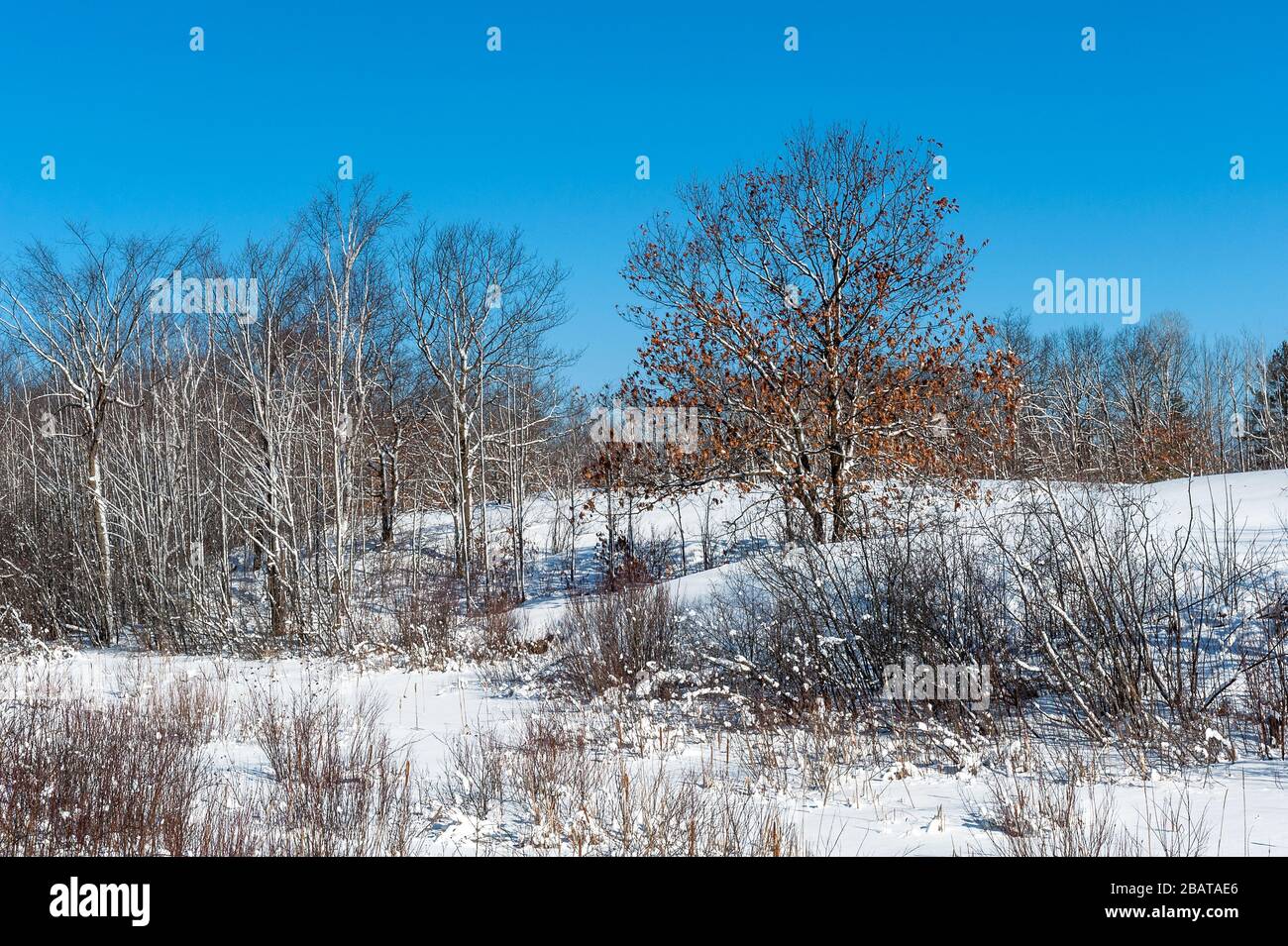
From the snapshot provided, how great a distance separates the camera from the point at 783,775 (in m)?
7.00

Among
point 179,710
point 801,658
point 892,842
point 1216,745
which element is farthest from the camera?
point 801,658

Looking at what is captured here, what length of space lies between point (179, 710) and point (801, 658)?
22.0 feet

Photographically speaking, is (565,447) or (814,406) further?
(565,447)

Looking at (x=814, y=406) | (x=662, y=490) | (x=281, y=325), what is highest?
(x=281, y=325)

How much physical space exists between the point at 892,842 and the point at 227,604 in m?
15.4

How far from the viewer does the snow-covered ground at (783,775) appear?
17.5 feet

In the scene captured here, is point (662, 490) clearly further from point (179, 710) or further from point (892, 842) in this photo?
point (892, 842)

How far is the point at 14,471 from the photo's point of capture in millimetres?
24547

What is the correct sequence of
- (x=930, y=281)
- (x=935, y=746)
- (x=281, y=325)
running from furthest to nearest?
(x=281, y=325), (x=930, y=281), (x=935, y=746)

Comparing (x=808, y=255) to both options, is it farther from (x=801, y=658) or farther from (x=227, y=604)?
(x=227, y=604)

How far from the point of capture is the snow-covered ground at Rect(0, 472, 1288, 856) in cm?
535

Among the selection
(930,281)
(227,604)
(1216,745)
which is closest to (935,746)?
(1216,745)

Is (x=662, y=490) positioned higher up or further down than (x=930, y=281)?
further down

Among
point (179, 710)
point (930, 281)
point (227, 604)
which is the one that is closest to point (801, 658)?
point (179, 710)
